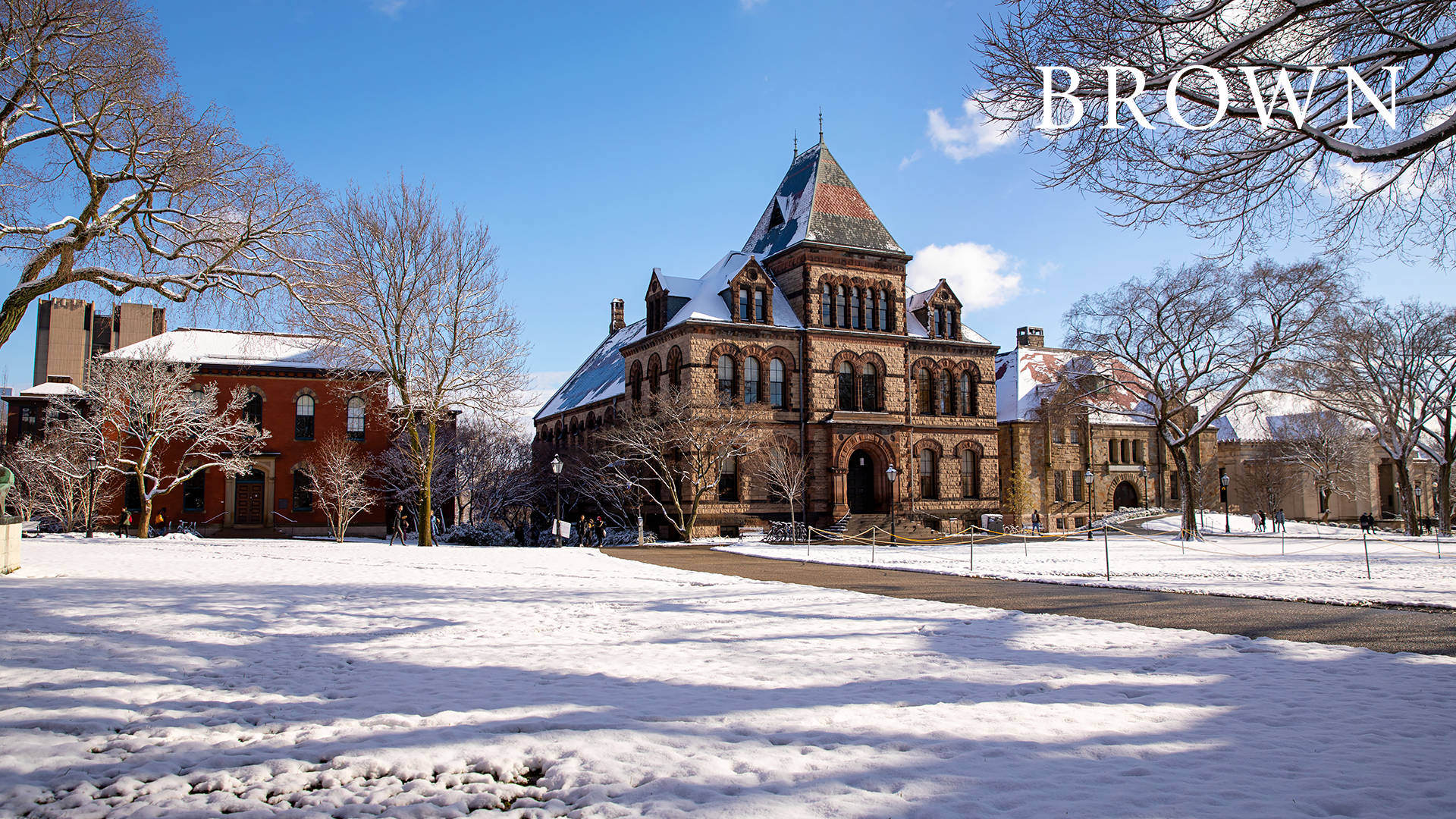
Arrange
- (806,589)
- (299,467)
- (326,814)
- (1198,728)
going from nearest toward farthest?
(326,814)
(1198,728)
(806,589)
(299,467)

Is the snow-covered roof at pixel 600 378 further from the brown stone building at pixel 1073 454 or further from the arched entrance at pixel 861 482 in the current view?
the brown stone building at pixel 1073 454

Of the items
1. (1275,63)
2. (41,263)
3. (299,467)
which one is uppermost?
(1275,63)

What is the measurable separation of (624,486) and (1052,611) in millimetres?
27958

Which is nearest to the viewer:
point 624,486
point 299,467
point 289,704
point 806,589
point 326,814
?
point 326,814

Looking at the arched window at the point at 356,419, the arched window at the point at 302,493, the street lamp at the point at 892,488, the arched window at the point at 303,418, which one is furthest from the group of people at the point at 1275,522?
the arched window at the point at 303,418

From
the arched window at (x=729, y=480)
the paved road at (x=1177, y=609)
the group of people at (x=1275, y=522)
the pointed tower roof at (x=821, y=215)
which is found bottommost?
the group of people at (x=1275, y=522)

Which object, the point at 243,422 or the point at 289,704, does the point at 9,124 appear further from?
the point at 243,422

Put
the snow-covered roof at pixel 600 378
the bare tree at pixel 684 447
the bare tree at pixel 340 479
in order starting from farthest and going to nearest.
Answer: the snow-covered roof at pixel 600 378 → the bare tree at pixel 340 479 → the bare tree at pixel 684 447

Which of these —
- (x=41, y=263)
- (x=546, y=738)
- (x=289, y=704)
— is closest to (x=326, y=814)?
(x=546, y=738)

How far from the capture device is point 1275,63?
985cm

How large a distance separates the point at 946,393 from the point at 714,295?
1371cm

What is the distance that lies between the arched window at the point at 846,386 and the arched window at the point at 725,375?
554 centimetres

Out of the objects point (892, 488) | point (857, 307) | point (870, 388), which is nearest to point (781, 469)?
point (892, 488)

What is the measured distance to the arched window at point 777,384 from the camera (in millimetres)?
39500
